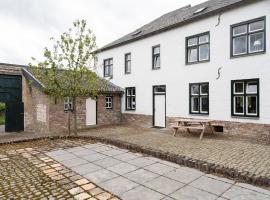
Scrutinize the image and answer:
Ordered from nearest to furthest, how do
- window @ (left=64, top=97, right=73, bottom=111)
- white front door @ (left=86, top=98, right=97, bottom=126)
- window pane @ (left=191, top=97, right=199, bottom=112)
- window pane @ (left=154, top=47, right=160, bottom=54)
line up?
window pane @ (left=191, top=97, right=199, bottom=112) < window @ (left=64, top=97, right=73, bottom=111) < window pane @ (left=154, top=47, right=160, bottom=54) < white front door @ (left=86, top=98, right=97, bottom=126)

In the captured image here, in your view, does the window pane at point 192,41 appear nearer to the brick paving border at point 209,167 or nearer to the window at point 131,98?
the window at point 131,98

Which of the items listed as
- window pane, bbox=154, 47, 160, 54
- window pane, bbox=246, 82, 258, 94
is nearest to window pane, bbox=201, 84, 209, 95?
window pane, bbox=246, 82, 258, 94

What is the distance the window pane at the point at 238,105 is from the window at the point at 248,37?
2139mm

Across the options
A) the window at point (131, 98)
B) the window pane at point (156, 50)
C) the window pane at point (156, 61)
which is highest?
the window pane at point (156, 50)

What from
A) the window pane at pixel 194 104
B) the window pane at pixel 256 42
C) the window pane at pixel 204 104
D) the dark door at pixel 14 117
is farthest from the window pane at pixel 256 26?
the dark door at pixel 14 117

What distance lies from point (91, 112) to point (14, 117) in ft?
18.8

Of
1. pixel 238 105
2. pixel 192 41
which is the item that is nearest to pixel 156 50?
pixel 192 41

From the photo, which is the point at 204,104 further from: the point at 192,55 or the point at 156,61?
the point at 156,61

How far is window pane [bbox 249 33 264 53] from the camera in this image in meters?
9.70

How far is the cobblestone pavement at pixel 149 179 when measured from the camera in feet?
14.4

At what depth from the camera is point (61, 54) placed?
10.5 metres

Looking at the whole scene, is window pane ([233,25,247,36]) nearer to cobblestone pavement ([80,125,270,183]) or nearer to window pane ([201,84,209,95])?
window pane ([201,84,209,95])

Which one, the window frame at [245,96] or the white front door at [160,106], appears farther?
the white front door at [160,106]

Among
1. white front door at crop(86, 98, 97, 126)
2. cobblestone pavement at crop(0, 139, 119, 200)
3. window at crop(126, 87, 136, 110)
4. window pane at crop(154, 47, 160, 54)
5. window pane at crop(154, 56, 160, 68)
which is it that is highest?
window pane at crop(154, 47, 160, 54)
